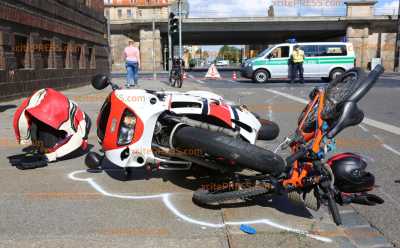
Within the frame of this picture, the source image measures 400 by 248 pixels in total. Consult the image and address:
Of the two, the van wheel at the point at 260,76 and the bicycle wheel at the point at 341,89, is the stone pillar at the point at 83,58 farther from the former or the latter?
the bicycle wheel at the point at 341,89

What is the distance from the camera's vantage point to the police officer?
21156 mm

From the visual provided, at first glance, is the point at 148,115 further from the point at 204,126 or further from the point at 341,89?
the point at 341,89

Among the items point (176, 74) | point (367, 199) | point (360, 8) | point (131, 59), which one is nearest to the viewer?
point (367, 199)

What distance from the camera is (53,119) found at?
5.17m

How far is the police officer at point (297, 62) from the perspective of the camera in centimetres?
2116

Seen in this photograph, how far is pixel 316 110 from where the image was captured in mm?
3805

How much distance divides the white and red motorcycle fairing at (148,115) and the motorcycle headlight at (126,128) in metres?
0.04

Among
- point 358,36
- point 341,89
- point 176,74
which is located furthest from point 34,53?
point 358,36

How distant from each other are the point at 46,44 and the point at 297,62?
1172 centimetres

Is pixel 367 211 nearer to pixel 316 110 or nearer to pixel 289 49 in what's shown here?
pixel 316 110

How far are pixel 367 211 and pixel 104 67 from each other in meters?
23.6

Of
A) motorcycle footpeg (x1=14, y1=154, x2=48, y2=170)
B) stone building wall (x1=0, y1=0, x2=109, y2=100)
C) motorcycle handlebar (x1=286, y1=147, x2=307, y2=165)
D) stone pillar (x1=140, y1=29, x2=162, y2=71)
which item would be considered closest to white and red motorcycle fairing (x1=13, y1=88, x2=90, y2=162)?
motorcycle footpeg (x1=14, y1=154, x2=48, y2=170)

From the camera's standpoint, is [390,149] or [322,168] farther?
[390,149]

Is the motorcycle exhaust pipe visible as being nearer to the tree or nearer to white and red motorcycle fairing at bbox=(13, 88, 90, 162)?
white and red motorcycle fairing at bbox=(13, 88, 90, 162)
